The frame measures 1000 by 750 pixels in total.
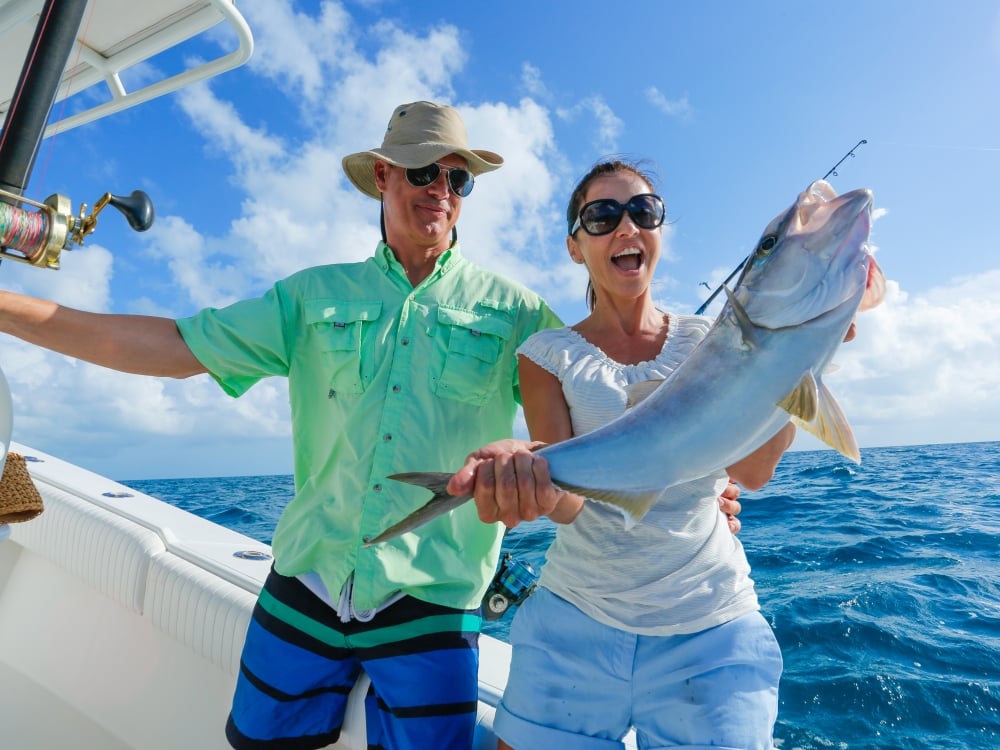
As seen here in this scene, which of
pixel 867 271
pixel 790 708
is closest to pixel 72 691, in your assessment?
pixel 790 708

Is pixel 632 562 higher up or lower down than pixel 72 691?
higher up

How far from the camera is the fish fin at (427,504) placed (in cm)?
166

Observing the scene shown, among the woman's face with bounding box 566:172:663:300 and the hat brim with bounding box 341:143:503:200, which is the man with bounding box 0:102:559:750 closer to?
the hat brim with bounding box 341:143:503:200

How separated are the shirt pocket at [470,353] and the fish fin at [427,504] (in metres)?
0.67

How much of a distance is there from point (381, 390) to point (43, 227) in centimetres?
125

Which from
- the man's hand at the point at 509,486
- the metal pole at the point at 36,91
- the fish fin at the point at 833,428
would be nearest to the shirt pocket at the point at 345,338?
the man's hand at the point at 509,486

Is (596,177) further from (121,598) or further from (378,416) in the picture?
(121,598)

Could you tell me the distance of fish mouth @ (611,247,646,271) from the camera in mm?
2201

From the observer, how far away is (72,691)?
3762 millimetres

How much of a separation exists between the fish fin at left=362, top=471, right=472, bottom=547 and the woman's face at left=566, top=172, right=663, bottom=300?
90 centimetres

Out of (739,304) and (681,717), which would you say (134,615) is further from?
(739,304)

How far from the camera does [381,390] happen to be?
239cm

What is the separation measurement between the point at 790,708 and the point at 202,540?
3577 mm

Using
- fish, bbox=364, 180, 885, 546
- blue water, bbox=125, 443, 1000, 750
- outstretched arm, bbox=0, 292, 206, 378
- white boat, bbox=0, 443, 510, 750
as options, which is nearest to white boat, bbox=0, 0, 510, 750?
white boat, bbox=0, 443, 510, 750
